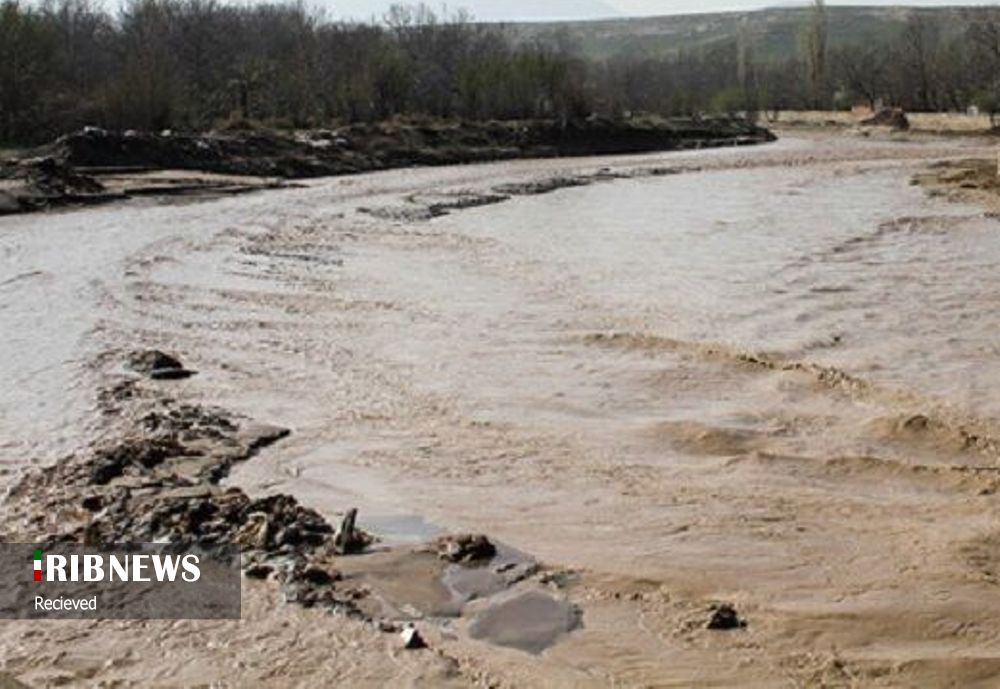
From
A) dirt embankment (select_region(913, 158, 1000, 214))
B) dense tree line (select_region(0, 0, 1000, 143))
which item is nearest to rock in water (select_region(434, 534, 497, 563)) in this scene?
dirt embankment (select_region(913, 158, 1000, 214))

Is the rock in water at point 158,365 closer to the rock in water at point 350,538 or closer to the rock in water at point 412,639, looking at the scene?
the rock in water at point 350,538

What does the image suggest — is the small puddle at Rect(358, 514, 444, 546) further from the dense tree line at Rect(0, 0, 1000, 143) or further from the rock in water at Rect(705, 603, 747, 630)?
the dense tree line at Rect(0, 0, 1000, 143)

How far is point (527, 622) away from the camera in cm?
555

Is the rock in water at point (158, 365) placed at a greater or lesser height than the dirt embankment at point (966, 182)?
lesser

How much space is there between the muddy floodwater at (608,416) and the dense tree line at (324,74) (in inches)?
906

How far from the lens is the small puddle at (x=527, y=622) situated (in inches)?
211

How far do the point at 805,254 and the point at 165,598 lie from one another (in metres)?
13.7

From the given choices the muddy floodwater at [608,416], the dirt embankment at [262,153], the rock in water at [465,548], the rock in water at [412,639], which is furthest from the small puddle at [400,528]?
the dirt embankment at [262,153]

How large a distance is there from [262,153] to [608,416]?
31.5 m

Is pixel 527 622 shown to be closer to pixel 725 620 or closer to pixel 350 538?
pixel 725 620

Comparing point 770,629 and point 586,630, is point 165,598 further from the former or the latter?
point 770,629

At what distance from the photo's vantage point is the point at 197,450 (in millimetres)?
8117

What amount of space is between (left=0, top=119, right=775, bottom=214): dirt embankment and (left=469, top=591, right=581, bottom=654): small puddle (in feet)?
74.9

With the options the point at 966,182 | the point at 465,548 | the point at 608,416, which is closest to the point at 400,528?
the point at 465,548
